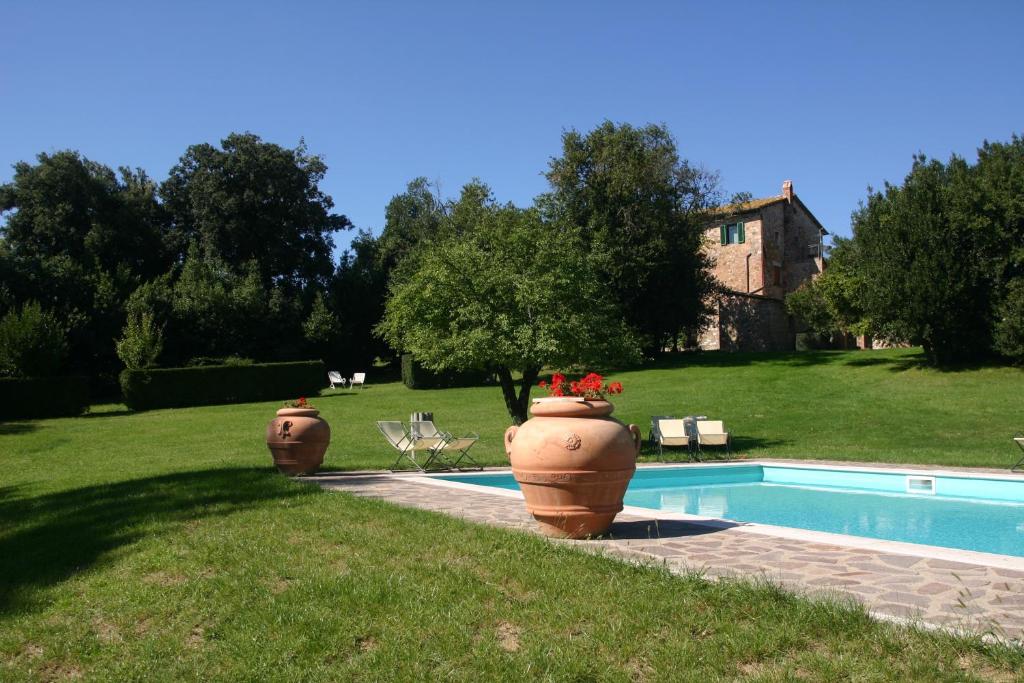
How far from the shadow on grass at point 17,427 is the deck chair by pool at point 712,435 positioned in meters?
17.8

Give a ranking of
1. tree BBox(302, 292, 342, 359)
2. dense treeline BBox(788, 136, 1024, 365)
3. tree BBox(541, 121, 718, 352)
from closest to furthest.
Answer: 1. dense treeline BBox(788, 136, 1024, 365)
2. tree BBox(541, 121, 718, 352)
3. tree BBox(302, 292, 342, 359)

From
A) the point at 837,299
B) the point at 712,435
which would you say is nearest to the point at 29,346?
the point at 712,435

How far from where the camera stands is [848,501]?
1095 centimetres

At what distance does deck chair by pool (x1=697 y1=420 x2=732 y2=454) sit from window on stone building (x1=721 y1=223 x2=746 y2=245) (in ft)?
98.2

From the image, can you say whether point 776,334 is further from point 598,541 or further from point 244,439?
point 598,541

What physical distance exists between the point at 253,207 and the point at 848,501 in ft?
121

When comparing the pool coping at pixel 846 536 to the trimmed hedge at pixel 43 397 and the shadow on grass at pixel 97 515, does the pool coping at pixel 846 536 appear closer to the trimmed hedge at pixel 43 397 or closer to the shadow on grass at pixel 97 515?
the shadow on grass at pixel 97 515

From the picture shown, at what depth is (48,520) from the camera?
7.64m

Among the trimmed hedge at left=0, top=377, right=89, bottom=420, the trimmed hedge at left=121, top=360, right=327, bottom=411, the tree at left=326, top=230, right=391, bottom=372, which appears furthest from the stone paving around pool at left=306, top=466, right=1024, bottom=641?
the tree at left=326, top=230, right=391, bottom=372

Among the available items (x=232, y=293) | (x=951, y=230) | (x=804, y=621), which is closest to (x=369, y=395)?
(x=232, y=293)

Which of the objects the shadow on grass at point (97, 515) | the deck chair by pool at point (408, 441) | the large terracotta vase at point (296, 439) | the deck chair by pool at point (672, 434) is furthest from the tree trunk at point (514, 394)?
the shadow on grass at point (97, 515)

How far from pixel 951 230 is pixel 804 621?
2466cm

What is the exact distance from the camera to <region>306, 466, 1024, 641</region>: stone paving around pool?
3.89 m

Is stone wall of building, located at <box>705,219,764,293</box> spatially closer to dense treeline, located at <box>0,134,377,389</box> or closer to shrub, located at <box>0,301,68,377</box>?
dense treeline, located at <box>0,134,377,389</box>
